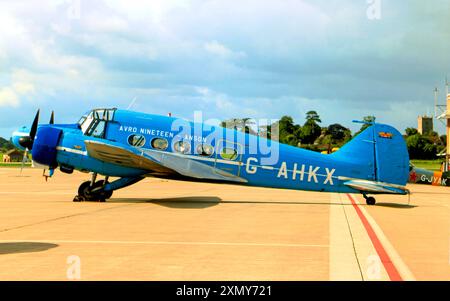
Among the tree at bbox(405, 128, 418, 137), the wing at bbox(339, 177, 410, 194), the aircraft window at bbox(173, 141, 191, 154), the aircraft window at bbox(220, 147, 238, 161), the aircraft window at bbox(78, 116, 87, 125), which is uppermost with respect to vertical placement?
the tree at bbox(405, 128, 418, 137)

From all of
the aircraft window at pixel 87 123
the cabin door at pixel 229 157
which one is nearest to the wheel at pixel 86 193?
the aircraft window at pixel 87 123

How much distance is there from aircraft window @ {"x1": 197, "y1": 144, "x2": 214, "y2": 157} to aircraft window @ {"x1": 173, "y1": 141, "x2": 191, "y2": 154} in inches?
15.3

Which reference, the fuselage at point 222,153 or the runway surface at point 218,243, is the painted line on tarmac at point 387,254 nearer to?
the runway surface at point 218,243

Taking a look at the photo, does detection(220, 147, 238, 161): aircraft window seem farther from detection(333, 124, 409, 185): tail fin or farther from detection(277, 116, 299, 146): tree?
detection(277, 116, 299, 146): tree

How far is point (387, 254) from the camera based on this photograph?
358 inches

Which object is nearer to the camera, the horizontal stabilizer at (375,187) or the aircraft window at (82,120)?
the horizontal stabilizer at (375,187)

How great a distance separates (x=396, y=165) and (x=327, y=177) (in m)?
2.50

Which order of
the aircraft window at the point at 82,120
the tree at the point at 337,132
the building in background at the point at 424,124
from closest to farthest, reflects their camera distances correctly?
the aircraft window at the point at 82,120, the tree at the point at 337,132, the building in background at the point at 424,124

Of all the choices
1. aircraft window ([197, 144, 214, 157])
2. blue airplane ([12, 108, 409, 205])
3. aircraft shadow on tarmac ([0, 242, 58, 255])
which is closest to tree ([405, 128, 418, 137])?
blue airplane ([12, 108, 409, 205])

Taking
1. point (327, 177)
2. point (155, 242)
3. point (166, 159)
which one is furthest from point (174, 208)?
point (155, 242)

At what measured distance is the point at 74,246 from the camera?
930cm

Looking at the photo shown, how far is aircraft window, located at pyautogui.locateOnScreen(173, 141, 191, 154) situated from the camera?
18656mm

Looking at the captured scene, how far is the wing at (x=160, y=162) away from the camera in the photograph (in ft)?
56.8
